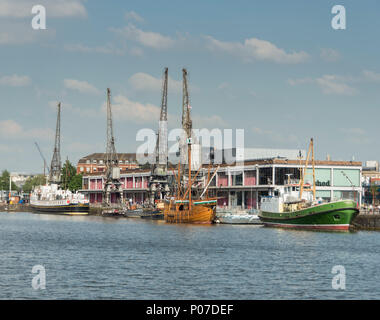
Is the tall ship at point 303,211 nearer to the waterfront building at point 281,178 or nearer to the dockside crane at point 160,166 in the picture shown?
the waterfront building at point 281,178

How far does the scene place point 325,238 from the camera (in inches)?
3575

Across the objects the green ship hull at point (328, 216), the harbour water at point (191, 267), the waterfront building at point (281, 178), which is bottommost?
the harbour water at point (191, 267)

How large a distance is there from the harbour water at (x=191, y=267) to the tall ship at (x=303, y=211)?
37.4 ft

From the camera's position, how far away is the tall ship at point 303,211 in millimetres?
104625

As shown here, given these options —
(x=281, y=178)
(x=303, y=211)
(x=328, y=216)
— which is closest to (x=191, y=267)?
(x=328, y=216)

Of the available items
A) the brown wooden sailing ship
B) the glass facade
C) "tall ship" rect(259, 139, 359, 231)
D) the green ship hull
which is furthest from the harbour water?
the glass facade

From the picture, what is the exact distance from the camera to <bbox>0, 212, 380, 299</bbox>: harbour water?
151 feet

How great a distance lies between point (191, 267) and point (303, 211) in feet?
173

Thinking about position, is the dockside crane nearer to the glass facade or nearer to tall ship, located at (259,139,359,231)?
the glass facade

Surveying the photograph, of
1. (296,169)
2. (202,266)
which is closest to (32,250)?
(202,266)

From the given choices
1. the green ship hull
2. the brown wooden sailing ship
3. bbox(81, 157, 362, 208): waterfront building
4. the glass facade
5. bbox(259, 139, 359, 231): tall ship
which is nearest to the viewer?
the green ship hull

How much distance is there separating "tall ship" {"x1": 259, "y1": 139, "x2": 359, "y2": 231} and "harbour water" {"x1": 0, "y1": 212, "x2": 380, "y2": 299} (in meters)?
11.4

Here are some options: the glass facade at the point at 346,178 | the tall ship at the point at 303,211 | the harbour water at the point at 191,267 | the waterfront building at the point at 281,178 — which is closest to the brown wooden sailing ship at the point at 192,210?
the tall ship at the point at 303,211

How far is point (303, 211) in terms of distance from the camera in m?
108
